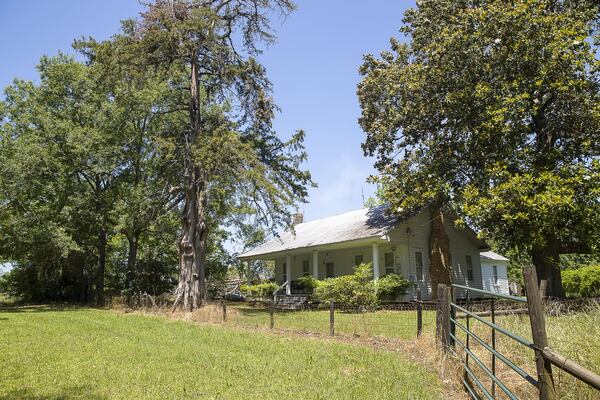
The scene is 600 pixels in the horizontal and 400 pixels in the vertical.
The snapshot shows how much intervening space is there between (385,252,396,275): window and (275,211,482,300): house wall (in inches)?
6.8

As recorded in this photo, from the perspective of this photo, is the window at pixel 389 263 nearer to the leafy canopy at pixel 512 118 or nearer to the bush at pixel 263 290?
the leafy canopy at pixel 512 118

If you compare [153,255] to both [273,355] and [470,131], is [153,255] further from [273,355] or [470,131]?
[273,355]

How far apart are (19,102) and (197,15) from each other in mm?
17950

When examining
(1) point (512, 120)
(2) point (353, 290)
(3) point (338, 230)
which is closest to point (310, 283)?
(3) point (338, 230)

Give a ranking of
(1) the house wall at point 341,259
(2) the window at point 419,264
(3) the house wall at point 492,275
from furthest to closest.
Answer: (3) the house wall at point 492,275 < (1) the house wall at point 341,259 < (2) the window at point 419,264

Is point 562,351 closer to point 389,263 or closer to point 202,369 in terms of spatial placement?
point 202,369

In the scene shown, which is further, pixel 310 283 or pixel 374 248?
pixel 310 283

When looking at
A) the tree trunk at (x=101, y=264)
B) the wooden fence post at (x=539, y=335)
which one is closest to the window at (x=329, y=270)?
the tree trunk at (x=101, y=264)

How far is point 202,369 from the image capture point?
293 inches

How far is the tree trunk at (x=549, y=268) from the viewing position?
18828mm

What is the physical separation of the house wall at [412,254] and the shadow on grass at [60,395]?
17975 millimetres

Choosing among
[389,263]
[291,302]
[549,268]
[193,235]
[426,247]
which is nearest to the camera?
[549,268]

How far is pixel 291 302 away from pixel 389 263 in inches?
229

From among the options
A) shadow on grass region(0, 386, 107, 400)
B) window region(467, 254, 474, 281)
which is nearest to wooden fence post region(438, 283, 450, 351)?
shadow on grass region(0, 386, 107, 400)
